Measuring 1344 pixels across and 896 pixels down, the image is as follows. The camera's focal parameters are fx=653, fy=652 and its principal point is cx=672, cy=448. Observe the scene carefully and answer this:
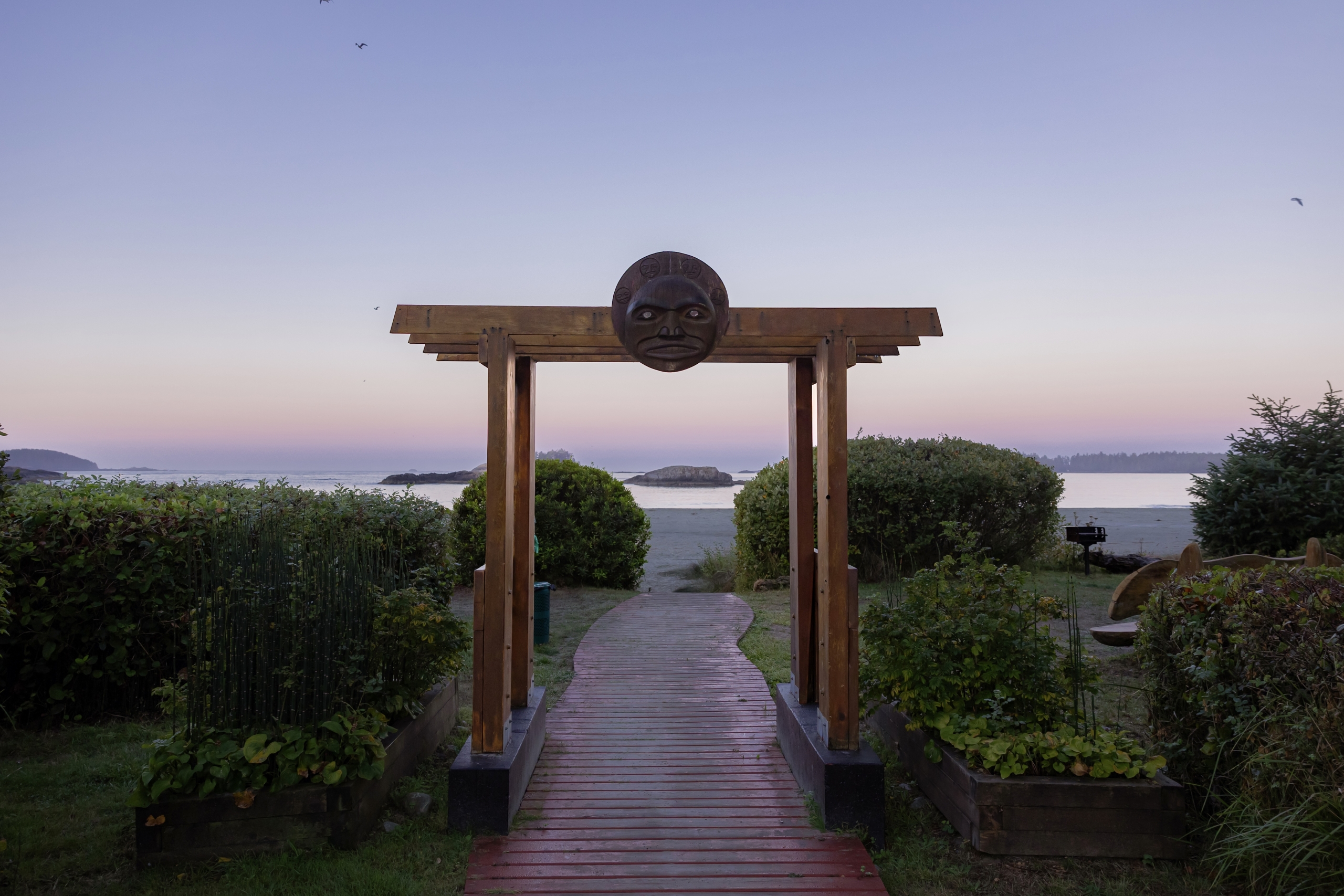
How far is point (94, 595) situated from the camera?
4.39m

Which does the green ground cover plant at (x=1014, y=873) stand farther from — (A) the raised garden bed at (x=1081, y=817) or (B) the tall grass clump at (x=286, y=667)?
(B) the tall grass clump at (x=286, y=667)

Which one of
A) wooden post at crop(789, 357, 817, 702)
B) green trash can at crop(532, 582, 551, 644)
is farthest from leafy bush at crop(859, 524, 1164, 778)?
green trash can at crop(532, 582, 551, 644)

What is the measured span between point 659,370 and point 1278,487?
964 cm

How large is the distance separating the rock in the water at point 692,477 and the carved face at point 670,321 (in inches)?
1832

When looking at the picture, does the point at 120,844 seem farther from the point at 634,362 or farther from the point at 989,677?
the point at 989,677

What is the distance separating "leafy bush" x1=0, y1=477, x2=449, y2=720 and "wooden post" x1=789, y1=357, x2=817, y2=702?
95.0 inches

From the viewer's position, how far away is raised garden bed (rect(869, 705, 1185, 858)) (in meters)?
2.80

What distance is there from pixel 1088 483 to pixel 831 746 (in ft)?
179

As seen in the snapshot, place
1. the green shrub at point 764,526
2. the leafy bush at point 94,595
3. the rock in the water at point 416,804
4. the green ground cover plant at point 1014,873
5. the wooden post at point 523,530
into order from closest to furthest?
the green ground cover plant at point 1014,873 < the rock in the water at point 416,804 < the wooden post at point 523,530 < the leafy bush at point 94,595 < the green shrub at point 764,526

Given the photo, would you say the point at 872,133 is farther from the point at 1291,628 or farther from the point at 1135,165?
the point at 1291,628

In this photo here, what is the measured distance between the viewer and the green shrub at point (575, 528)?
34.4ft

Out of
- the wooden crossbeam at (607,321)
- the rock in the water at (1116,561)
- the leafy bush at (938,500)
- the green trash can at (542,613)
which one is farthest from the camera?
the rock in the water at (1116,561)

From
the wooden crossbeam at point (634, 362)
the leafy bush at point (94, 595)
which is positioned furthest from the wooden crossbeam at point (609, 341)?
the leafy bush at point (94, 595)

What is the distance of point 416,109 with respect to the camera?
7.18m
